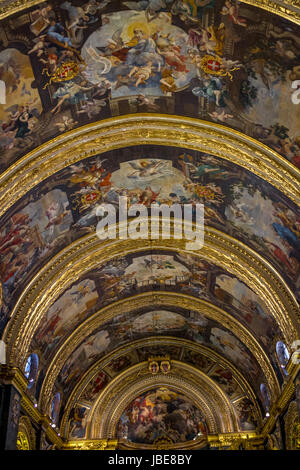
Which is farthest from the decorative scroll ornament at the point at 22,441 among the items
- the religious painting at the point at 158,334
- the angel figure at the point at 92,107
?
the angel figure at the point at 92,107

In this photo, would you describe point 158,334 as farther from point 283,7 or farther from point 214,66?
point 283,7

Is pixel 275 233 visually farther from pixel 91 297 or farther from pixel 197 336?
pixel 197 336

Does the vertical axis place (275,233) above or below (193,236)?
below

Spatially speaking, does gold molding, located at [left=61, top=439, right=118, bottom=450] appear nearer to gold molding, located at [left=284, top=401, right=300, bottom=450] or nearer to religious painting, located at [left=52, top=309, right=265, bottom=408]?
religious painting, located at [left=52, top=309, right=265, bottom=408]

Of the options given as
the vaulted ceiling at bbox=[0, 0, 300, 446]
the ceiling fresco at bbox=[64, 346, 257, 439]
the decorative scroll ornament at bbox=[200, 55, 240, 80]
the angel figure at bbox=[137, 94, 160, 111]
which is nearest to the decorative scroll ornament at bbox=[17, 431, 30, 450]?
the vaulted ceiling at bbox=[0, 0, 300, 446]

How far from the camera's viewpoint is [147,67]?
13.3 meters

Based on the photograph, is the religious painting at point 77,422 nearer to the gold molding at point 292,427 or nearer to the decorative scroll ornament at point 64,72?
the gold molding at point 292,427

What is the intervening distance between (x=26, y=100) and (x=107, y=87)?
226cm

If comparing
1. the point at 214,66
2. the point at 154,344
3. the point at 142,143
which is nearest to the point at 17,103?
the point at 142,143

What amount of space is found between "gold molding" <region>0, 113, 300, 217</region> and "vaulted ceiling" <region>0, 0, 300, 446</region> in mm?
43

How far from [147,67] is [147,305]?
1337cm

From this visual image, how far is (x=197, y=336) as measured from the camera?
2644 cm

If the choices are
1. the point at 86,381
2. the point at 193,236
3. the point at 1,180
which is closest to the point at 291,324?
the point at 193,236

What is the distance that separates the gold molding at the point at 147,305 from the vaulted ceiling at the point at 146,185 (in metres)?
0.08
